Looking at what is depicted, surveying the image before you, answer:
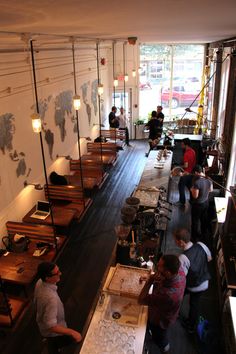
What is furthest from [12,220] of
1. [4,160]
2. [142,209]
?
[142,209]

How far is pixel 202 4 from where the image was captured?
6.14 ft

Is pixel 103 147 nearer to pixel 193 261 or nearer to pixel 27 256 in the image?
pixel 27 256

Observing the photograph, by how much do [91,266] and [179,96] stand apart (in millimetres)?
10192

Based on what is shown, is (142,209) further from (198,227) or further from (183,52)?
(183,52)

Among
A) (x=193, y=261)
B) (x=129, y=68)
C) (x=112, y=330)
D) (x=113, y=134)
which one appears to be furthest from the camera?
(x=129, y=68)

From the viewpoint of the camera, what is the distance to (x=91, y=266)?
5.38 metres

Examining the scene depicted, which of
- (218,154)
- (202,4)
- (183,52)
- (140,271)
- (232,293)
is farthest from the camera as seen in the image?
(183,52)

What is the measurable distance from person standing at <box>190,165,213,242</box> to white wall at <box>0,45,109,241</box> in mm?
3218

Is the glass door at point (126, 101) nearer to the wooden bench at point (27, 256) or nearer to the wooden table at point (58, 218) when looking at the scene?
the wooden table at point (58, 218)

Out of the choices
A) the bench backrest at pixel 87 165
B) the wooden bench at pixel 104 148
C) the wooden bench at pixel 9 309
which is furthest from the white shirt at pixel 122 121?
the wooden bench at pixel 9 309

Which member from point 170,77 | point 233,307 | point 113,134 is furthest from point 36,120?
point 170,77

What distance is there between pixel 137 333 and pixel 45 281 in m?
1.00

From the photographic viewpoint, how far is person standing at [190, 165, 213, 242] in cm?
538

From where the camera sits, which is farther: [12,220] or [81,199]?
[81,199]
